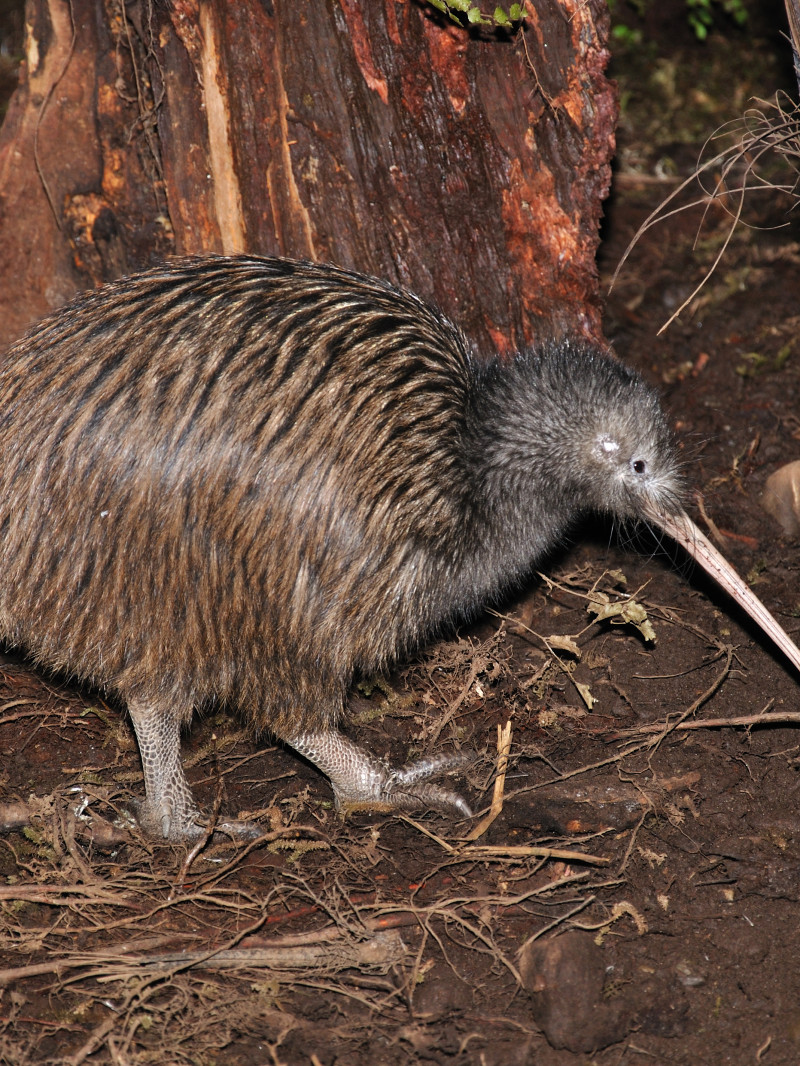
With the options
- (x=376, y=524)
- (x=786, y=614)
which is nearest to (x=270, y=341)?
(x=376, y=524)

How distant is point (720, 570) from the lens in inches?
159

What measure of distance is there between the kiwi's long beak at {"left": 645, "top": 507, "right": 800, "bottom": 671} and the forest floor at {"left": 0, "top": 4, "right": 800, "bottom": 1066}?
0.16 meters

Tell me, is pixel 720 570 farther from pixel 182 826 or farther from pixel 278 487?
pixel 182 826

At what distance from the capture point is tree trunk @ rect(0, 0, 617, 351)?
4191 millimetres

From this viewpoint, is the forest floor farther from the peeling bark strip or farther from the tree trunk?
the peeling bark strip

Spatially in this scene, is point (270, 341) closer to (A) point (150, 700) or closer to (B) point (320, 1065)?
(A) point (150, 700)

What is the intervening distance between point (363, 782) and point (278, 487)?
123cm

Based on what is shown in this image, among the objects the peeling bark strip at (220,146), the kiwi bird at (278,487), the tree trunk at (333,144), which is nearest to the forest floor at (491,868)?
the kiwi bird at (278,487)

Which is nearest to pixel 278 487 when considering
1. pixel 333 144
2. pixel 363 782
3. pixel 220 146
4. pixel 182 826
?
pixel 363 782

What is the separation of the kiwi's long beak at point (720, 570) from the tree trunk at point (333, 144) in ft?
3.24

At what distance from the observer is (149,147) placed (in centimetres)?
455

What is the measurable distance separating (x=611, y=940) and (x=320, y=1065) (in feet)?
3.11

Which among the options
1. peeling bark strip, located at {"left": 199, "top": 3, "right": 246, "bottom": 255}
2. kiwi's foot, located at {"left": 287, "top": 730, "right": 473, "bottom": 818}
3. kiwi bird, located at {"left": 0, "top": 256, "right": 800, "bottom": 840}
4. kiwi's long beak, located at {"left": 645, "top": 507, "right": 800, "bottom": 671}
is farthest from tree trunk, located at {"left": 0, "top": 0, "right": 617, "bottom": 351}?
kiwi's foot, located at {"left": 287, "top": 730, "right": 473, "bottom": 818}

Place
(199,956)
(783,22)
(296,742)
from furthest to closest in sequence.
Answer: (783,22) → (296,742) → (199,956)
